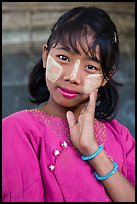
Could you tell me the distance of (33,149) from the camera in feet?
6.31

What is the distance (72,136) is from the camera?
1962 mm

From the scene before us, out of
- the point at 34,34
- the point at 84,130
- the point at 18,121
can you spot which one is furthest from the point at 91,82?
the point at 34,34

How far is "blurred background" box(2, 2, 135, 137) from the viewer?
5039 millimetres

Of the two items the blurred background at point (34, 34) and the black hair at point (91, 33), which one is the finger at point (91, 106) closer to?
the black hair at point (91, 33)

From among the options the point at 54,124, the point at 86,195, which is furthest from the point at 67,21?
the point at 86,195

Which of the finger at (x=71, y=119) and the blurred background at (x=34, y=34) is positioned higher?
the finger at (x=71, y=119)

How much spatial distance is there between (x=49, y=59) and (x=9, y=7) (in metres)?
3.65

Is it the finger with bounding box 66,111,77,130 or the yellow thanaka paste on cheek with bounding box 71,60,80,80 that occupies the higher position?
the yellow thanaka paste on cheek with bounding box 71,60,80,80

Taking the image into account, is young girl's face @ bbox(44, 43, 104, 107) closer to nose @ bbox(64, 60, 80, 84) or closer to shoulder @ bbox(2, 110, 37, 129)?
nose @ bbox(64, 60, 80, 84)

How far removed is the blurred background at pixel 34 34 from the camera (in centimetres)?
504

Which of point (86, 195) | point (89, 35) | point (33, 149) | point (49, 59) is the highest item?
point (89, 35)

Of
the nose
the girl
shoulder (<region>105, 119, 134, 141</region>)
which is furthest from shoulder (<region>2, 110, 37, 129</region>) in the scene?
shoulder (<region>105, 119, 134, 141</region>)

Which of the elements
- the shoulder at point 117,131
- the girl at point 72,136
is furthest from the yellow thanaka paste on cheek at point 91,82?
the shoulder at point 117,131

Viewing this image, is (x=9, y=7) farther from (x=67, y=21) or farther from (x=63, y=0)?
(x=67, y=21)
